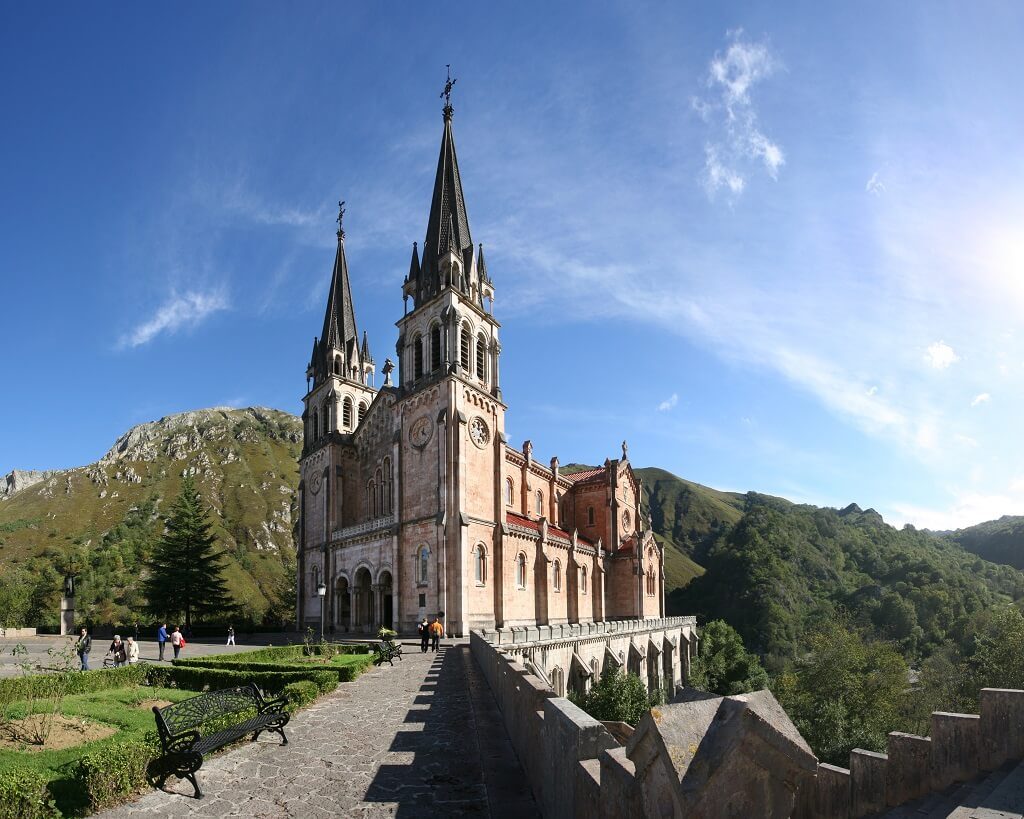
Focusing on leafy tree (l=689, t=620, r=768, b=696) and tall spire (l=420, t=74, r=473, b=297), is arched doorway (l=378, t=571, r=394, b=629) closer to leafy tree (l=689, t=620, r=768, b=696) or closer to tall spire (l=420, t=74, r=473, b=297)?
tall spire (l=420, t=74, r=473, b=297)

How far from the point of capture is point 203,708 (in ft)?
29.0

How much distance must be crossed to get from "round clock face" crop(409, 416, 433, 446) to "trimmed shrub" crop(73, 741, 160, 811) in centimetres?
2658

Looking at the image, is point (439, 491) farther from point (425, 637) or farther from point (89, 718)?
point (89, 718)

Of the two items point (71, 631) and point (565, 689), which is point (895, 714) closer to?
point (565, 689)

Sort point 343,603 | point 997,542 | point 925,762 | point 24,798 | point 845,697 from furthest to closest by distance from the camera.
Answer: point 997,542
point 845,697
point 343,603
point 24,798
point 925,762

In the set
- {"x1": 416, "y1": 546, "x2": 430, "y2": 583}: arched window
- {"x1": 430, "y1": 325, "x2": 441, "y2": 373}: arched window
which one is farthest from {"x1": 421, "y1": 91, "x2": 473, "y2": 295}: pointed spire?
{"x1": 416, "y1": 546, "x2": 430, "y2": 583}: arched window

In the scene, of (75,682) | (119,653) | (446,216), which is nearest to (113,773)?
(75,682)

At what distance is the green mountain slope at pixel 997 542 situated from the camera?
117463 mm

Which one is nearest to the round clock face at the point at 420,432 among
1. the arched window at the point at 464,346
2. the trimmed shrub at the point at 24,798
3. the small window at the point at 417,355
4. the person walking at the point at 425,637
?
the small window at the point at 417,355

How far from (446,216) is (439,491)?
683 inches

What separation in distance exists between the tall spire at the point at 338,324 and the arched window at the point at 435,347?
35.6ft

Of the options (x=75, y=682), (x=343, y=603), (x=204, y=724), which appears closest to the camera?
(x=204, y=724)

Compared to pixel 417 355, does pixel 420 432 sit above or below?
below

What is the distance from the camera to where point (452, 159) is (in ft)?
133
